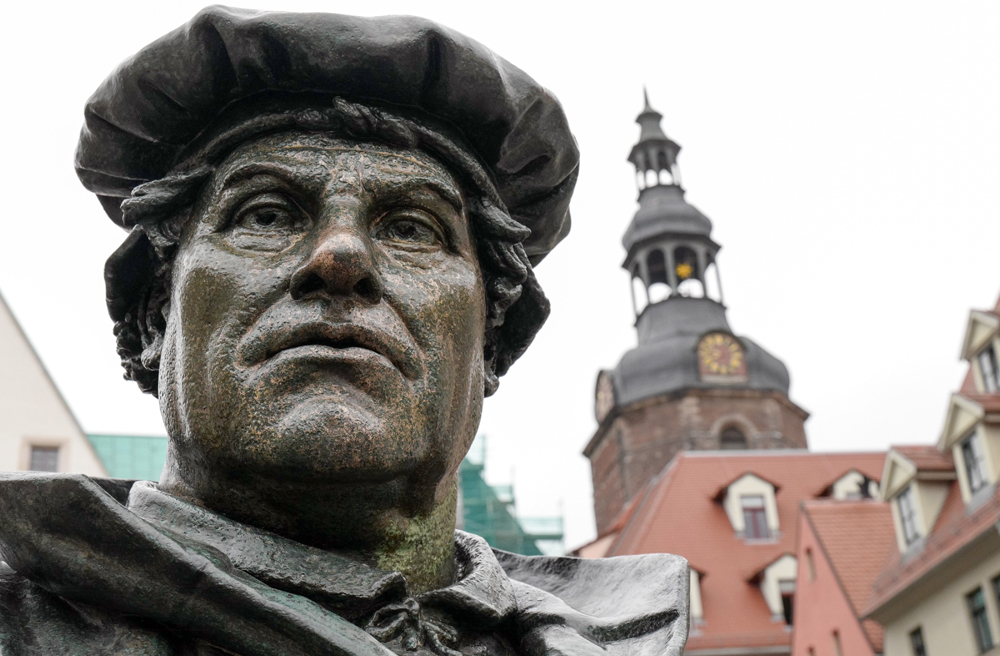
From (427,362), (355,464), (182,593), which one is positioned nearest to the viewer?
(182,593)

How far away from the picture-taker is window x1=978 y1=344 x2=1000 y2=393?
19.0m

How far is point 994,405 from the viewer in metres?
18.5

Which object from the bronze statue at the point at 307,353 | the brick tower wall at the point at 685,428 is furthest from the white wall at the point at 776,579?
the bronze statue at the point at 307,353

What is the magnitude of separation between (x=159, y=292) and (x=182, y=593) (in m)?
0.89

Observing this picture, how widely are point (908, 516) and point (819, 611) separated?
4.32 meters

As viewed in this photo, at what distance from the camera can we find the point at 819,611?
974 inches

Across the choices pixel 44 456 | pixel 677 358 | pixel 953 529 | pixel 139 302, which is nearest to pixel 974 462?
pixel 953 529

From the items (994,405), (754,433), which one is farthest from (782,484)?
(994,405)

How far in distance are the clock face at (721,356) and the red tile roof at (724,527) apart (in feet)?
34.7

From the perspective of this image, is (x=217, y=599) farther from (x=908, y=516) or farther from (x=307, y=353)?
(x=908, y=516)

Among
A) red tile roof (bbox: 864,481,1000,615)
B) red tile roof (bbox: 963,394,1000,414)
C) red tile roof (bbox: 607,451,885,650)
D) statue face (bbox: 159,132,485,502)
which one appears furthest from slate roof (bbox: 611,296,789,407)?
statue face (bbox: 159,132,485,502)

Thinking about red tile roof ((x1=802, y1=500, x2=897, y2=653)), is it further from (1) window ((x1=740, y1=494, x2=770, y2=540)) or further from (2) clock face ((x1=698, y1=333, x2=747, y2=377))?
(2) clock face ((x1=698, y1=333, x2=747, y2=377))

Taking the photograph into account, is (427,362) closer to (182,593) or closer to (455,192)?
(455,192)

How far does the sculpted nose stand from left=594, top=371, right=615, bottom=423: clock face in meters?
46.5
